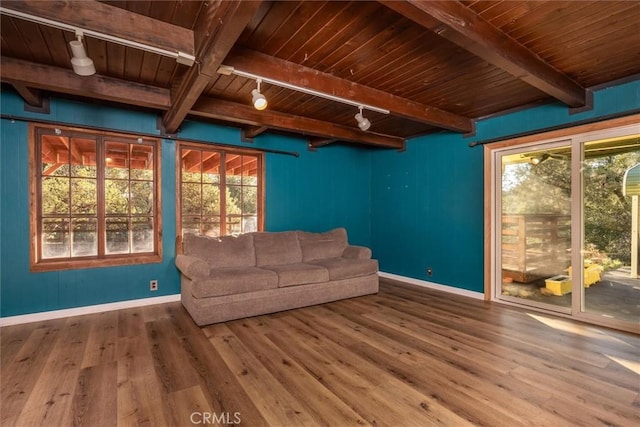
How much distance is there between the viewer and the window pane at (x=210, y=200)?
4164mm

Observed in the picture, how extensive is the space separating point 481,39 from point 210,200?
3.63 m

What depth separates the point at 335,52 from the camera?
2352 millimetres

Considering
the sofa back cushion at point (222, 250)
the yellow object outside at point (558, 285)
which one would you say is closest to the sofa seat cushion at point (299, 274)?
the sofa back cushion at point (222, 250)

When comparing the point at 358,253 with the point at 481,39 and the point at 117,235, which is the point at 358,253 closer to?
the point at 481,39

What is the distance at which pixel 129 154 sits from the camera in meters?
3.70

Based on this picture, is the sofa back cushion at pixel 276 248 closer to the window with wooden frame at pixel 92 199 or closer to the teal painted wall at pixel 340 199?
the teal painted wall at pixel 340 199

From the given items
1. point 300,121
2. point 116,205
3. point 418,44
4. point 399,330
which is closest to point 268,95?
point 300,121

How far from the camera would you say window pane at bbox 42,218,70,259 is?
3.27 m

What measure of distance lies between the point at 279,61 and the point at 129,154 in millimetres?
2471

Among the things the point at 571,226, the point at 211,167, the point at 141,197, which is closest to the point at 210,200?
the point at 211,167

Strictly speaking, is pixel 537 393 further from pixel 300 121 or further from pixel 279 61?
pixel 300 121

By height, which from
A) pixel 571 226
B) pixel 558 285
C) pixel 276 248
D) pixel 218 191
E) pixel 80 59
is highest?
pixel 80 59

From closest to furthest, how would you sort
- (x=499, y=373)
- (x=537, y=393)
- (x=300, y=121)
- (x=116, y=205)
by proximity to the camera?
(x=537, y=393) → (x=499, y=373) → (x=116, y=205) → (x=300, y=121)

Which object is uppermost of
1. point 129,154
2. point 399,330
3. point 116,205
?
point 129,154
